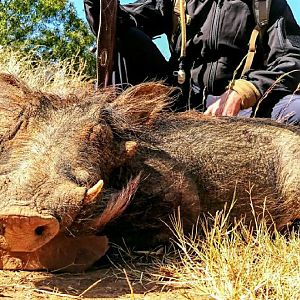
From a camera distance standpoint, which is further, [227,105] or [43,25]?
[43,25]

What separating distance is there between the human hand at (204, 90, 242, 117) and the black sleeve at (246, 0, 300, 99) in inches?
8.4

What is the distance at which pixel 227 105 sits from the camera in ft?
15.9

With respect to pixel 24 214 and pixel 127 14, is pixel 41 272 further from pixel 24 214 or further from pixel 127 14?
pixel 127 14

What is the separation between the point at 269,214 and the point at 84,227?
1421 millimetres

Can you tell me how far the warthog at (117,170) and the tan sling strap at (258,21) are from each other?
79 centimetres

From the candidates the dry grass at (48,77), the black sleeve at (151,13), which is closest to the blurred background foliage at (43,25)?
the dry grass at (48,77)

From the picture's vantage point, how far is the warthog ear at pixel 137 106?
3.78m

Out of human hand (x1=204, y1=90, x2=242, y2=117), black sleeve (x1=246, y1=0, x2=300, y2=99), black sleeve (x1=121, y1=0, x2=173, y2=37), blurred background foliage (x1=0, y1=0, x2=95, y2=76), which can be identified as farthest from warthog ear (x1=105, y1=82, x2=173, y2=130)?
blurred background foliage (x1=0, y1=0, x2=95, y2=76)

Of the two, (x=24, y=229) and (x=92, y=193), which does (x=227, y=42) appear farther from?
(x=24, y=229)

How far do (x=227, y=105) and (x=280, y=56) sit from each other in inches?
25.5

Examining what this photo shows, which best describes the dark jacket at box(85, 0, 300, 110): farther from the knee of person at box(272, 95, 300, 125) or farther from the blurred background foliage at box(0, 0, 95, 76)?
the blurred background foliage at box(0, 0, 95, 76)

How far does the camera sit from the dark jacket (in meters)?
5.11

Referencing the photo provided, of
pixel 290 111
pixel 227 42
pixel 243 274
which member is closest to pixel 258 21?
pixel 227 42

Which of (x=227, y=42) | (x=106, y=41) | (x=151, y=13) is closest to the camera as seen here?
(x=106, y=41)
